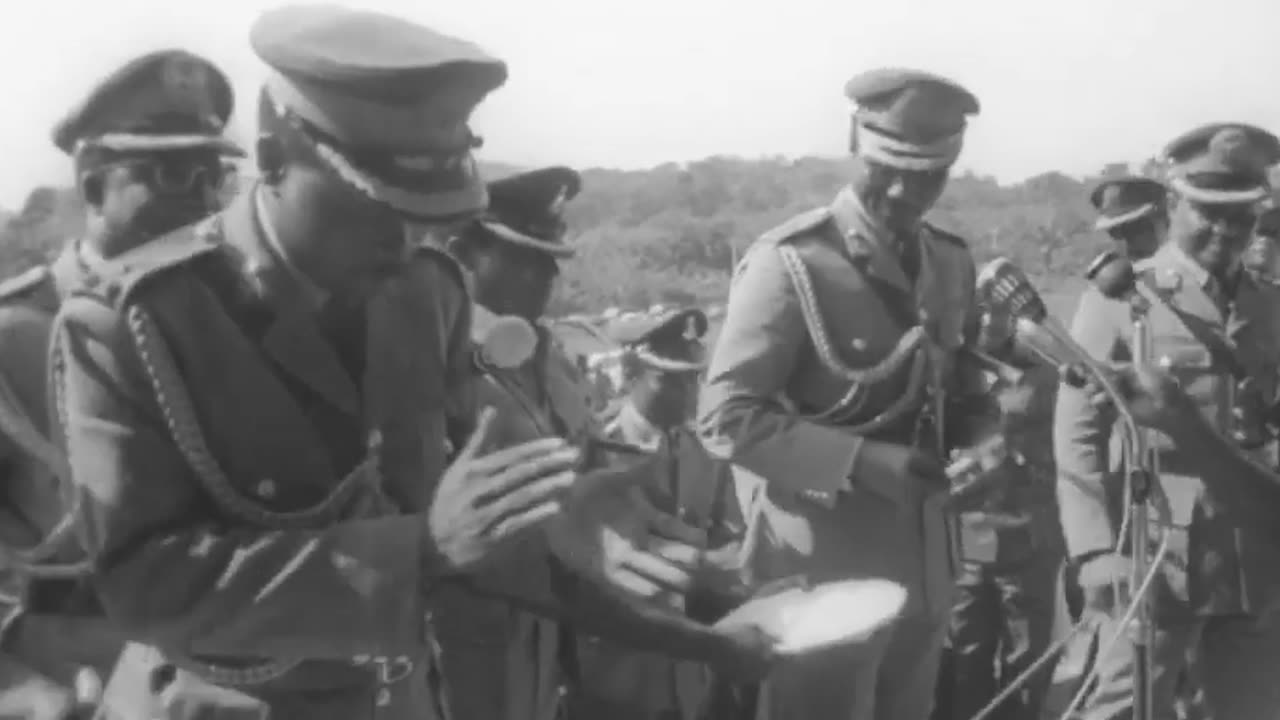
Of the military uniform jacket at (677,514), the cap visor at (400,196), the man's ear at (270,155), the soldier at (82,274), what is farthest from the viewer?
the military uniform jacket at (677,514)

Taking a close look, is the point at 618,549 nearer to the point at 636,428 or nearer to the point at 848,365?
the point at 848,365

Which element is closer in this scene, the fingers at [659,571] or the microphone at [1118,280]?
the fingers at [659,571]

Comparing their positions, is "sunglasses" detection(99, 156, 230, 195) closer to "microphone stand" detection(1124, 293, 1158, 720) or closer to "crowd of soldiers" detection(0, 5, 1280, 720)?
"crowd of soldiers" detection(0, 5, 1280, 720)

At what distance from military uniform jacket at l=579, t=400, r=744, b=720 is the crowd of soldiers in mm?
17

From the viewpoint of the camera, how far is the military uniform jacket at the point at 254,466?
6.79 feet

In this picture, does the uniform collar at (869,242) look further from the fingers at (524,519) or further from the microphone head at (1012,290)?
the fingers at (524,519)

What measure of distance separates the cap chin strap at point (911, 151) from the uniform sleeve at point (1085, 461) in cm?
123

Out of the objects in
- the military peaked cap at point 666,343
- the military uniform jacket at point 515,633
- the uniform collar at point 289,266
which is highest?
the uniform collar at point 289,266

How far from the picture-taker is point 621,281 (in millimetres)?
18688

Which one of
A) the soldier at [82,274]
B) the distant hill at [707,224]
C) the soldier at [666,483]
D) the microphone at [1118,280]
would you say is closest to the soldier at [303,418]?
the soldier at [82,274]

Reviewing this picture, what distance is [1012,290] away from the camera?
412 centimetres

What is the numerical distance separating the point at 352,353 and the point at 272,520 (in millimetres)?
300

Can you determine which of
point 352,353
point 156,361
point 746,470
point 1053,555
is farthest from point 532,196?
point 1053,555

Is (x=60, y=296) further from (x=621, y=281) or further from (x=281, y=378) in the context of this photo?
(x=621, y=281)
